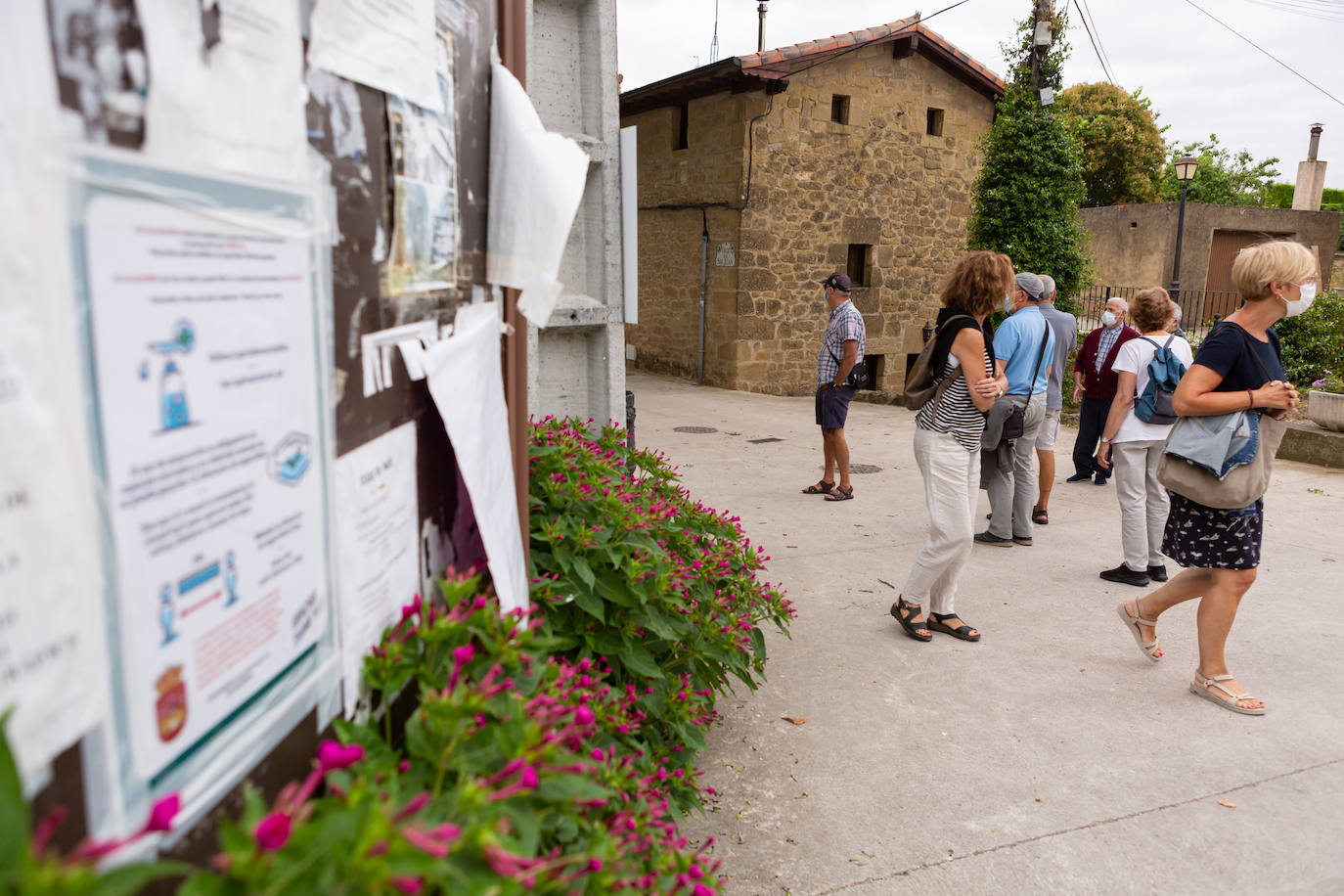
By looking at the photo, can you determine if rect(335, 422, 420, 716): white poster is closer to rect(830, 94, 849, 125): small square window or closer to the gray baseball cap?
the gray baseball cap

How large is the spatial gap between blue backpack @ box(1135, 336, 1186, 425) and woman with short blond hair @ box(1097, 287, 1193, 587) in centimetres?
6

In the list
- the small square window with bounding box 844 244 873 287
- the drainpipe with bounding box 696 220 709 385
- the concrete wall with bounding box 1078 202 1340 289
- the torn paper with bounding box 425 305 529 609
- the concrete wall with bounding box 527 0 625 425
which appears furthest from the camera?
the concrete wall with bounding box 1078 202 1340 289

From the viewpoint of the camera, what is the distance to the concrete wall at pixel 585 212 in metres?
3.55

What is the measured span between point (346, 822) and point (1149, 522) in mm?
5485

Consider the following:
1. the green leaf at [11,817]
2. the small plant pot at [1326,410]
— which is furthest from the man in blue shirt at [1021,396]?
the green leaf at [11,817]

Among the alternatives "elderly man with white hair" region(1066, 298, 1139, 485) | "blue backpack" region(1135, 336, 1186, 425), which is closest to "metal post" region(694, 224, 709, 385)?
"elderly man with white hair" region(1066, 298, 1139, 485)

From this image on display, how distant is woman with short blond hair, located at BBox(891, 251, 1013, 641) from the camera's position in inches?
163

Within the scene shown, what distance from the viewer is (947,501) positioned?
4148 millimetres

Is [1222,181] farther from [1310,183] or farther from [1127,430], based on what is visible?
[1127,430]

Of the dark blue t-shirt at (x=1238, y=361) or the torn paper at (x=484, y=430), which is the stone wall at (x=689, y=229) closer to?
the dark blue t-shirt at (x=1238, y=361)

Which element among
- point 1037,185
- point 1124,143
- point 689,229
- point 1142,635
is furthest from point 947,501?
point 1124,143

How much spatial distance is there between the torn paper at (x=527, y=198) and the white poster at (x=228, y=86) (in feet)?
2.46

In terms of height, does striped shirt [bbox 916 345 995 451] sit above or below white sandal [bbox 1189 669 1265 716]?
above

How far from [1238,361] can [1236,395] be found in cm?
15
